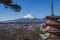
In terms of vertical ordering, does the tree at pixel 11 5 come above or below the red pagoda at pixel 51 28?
above

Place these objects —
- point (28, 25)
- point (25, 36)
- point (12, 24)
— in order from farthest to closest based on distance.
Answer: point (12, 24)
point (28, 25)
point (25, 36)

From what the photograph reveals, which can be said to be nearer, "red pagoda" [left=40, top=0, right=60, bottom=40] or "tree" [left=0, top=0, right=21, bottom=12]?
"red pagoda" [left=40, top=0, right=60, bottom=40]

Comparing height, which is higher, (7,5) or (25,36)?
(7,5)

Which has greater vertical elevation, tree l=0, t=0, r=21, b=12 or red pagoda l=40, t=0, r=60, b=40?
tree l=0, t=0, r=21, b=12

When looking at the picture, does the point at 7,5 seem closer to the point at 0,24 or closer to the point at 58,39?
the point at 58,39

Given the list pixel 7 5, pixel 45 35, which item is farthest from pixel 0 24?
pixel 45 35

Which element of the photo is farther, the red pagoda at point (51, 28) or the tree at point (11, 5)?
the tree at point (11, 5)

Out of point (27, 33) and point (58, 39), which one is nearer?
point (58, 39)

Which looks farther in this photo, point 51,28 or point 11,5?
point 11,5
